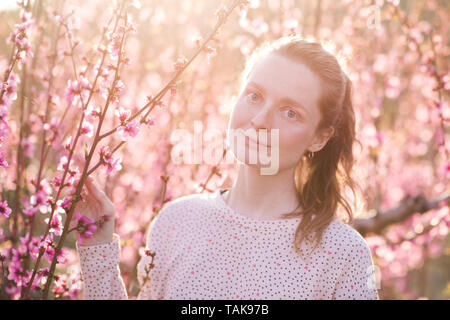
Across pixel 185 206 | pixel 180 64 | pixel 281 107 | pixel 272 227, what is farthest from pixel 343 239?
pixel 180 64

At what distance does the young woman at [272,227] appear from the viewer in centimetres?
180

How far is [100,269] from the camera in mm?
1773

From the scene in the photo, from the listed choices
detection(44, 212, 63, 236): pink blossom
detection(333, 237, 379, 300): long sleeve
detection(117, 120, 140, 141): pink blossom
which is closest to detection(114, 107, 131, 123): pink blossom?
detection(117, 120, 140, 141): pink blossom

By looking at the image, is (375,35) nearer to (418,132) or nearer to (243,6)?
(418,132)

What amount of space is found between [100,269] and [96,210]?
8.8 inches

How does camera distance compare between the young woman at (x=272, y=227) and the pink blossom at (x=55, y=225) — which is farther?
the young woman at (x=272, y=227)

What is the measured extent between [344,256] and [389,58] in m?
4.50

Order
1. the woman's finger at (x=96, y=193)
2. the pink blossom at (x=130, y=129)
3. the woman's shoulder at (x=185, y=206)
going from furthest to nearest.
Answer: the woman's shoulder at (x=185, y=206) → the woman's finger at (x=96, y=193) → the pink blossom at (x=130, y=129)

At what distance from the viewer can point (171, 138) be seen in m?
3.50

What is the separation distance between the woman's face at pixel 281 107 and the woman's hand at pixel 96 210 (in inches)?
19.8

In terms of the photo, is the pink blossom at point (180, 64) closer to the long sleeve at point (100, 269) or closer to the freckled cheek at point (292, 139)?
the freckled cheek at point (292, 139)

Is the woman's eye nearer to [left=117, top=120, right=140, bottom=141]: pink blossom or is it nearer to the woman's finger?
[left=117, top=120, right=140, bottom=141]: pink blossom

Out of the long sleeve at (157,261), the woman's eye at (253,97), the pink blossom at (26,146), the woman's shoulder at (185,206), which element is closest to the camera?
the woman's eye at (253,97)

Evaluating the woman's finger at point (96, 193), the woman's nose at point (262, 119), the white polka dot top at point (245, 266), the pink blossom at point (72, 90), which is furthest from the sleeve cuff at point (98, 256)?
the woman's nose at point (262, 119)
